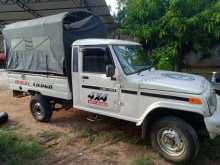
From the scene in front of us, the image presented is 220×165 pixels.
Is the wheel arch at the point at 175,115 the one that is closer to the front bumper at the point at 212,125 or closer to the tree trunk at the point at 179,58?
the front bumper at the point at 212,125

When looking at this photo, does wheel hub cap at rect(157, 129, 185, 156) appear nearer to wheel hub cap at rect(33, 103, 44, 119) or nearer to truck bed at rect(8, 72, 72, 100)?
truck bed at rect(8, 72, 72, 100)

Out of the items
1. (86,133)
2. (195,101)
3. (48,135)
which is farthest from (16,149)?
(195,101)

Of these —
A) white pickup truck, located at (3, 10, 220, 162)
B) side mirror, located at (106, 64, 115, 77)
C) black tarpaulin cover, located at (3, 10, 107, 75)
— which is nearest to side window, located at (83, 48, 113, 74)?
white pickup truck, located at (3, 10, 220, 162)

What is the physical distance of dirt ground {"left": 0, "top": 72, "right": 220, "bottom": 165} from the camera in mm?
4641

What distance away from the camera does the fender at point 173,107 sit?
13.3ft

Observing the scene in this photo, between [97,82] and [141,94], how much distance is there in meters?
1.04

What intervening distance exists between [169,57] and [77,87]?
15.3 ft

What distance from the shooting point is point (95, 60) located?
209 inches

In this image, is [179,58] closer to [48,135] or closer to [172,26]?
[172,26]

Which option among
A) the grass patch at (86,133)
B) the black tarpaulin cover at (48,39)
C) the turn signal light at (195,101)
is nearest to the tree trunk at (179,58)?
the black tarpaulin cover at (48,39)

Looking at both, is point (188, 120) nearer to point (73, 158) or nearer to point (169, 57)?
point (73, 158)

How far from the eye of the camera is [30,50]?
666 cm

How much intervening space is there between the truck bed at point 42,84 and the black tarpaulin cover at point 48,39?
15cm

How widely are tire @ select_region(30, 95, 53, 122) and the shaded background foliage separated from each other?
4.13 metres
